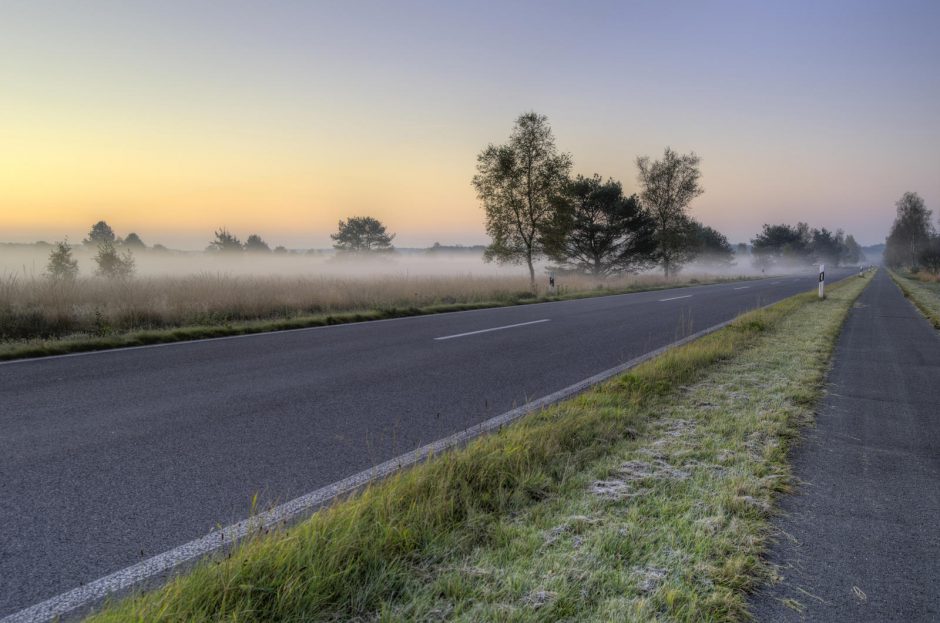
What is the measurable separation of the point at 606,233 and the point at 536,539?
38.2 metres

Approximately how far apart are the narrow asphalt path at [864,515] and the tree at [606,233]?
3247 centimetres

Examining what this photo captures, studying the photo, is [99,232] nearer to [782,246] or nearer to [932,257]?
[932,257]

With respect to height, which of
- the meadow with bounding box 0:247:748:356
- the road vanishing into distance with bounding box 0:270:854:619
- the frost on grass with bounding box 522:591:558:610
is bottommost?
the frost on grass with bounding box 522:591:558:610

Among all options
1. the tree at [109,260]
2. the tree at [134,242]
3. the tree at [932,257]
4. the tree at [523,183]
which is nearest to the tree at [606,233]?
the tree at [523,183]

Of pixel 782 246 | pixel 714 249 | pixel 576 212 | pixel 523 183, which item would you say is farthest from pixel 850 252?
pixel 523 183

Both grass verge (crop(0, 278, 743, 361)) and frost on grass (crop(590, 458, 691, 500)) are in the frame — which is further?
grass verge (crop(0, 278, 743, 361))

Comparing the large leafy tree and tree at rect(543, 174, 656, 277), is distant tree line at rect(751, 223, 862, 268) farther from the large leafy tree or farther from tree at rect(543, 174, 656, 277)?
tree at rect(543, 174, 656, 277)

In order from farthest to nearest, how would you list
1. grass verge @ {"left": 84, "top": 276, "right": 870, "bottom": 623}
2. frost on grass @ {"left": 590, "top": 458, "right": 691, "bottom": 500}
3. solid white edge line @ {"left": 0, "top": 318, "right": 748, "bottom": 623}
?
frost on grass @ {"left": 590, "top": 458, "right": 691, "bottom": 500}
solid white edge line @ {"left": 0, "top": 318, "right": 748, "bottom": 623}
grass verge @ {"left": 84, "top": 276, "right": 870, "bottom": 623}

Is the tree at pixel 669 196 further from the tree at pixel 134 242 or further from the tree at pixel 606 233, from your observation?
the tree at pixel 134 242

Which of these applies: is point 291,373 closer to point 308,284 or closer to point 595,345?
point 595,345

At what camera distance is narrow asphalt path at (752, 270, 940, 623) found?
Result: 185cm

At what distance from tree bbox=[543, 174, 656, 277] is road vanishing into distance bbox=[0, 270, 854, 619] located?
30.8 metres

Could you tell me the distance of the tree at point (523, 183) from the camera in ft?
85.9

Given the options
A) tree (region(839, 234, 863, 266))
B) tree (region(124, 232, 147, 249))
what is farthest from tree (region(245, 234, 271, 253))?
tree (region(839, 234, 863, 266))
